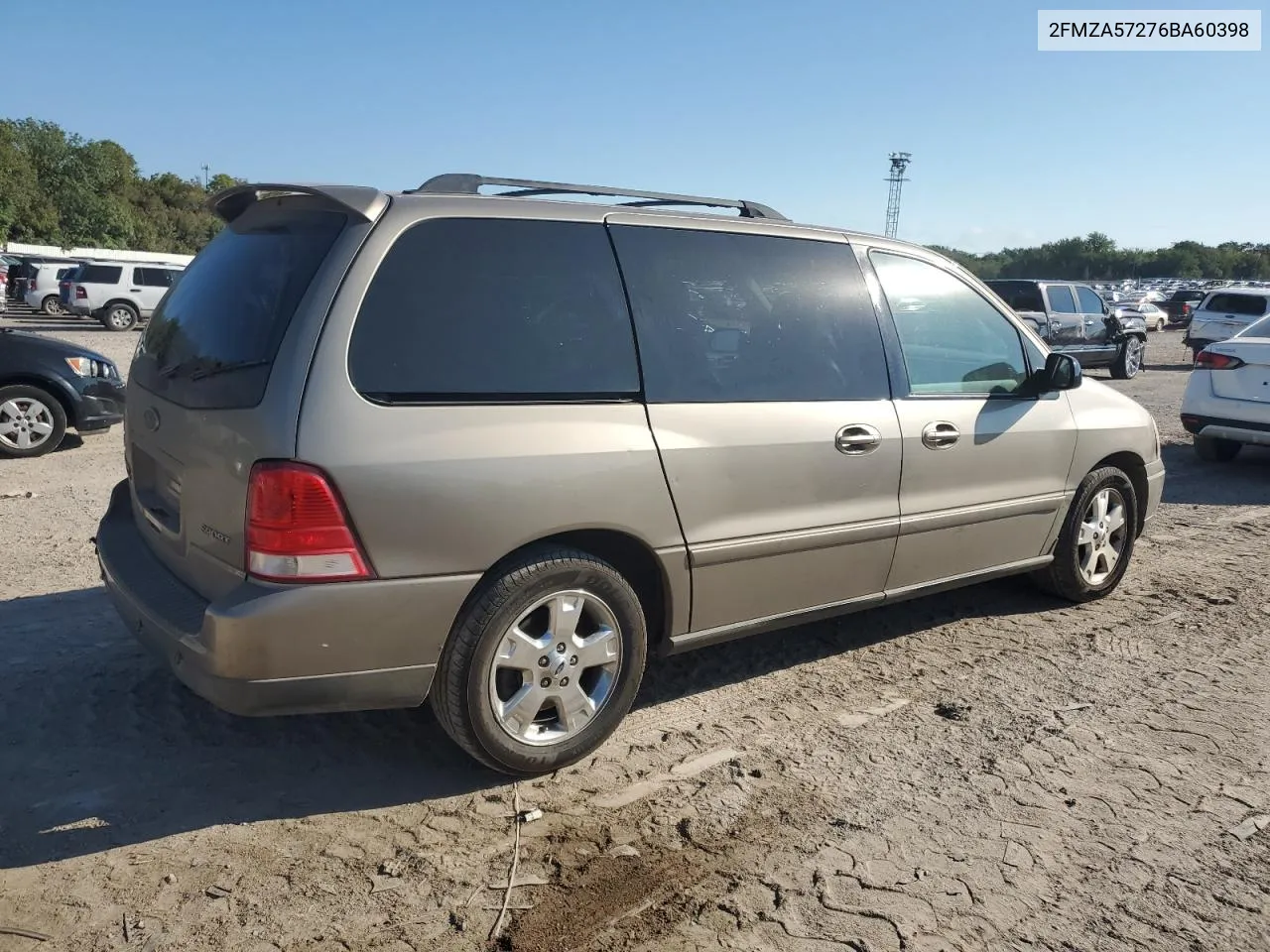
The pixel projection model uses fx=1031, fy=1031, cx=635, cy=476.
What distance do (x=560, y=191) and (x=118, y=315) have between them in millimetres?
26842

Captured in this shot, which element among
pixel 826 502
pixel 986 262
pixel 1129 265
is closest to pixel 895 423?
pixel 826 502

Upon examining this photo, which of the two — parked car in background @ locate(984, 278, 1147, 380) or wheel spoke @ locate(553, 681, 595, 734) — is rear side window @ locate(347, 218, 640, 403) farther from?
parked car in background @ locate(984, 278, 1147, 380)

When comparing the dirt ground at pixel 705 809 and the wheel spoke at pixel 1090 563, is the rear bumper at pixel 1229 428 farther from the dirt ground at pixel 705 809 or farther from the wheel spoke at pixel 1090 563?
the dirt ground at pixel 705 809

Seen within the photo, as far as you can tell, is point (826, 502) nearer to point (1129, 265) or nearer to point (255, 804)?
point (255, 804)

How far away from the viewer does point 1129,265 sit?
94.0m

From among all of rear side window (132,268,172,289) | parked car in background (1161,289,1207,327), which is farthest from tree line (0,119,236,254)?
parked car in background (1161,289,1207,327)

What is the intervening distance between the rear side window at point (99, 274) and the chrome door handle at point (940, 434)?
89.0 feet

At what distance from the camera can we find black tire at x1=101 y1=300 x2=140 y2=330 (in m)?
26.9

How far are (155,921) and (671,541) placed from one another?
75.2 inches

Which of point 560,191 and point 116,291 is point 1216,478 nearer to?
point 560,191

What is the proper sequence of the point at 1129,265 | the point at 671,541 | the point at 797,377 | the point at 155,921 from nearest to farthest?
1. the point at 155,921
2. the point at 671,541
3. the point at 797,377
4. the point at 1129,265

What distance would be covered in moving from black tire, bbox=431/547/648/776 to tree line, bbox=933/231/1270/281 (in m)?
85.6

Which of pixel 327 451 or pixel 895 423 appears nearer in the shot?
pixel 327 451

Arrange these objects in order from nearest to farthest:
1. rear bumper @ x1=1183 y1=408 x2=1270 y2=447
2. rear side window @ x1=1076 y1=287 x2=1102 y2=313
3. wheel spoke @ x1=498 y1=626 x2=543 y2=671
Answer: wheel spoke @ x1=498 y1=626 x2=543 y2=671, rear bumper @ x1=1183 y1=408 x2=1270 y2=447, rear side window @ x1=1076 y1=287 x2=1102 y2=313
